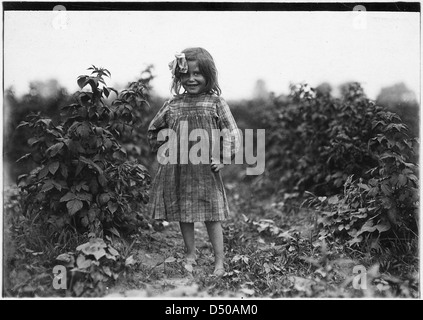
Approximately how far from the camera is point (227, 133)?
3.15 metres

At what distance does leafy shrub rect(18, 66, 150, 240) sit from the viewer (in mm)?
3025

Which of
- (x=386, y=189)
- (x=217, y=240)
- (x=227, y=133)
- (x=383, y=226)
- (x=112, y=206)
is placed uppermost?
(x=227, y=133)

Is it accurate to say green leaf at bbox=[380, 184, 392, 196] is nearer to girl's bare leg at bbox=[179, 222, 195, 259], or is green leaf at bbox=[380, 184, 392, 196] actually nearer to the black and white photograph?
the black and white photograph

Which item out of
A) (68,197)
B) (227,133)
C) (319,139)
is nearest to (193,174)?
(227,133)

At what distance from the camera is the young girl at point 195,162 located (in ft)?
10.2

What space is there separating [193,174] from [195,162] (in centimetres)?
8

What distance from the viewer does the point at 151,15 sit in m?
3.16

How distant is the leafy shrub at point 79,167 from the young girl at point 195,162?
0.33 m

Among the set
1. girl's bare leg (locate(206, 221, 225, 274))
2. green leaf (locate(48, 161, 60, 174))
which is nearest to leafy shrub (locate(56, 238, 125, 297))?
green leaf (locate(48, 161, 60, 174))

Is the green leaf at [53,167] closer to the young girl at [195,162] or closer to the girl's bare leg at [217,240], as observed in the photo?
the young girl at [195,162]

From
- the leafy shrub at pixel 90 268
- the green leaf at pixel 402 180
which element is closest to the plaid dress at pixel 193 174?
the leafy shrub at pixel 90 268

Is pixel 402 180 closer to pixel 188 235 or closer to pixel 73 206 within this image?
pixel 188 235

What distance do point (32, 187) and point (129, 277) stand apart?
35.8 inches

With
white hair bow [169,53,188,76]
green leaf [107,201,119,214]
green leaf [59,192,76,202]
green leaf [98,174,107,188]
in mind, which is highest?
white hair bow [169,53,188,76]
